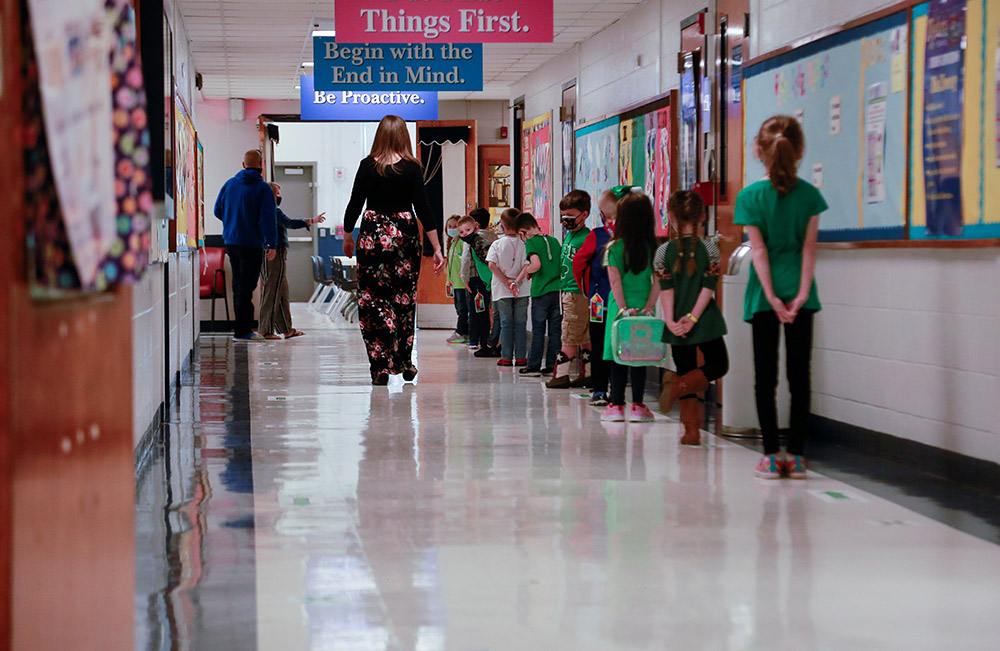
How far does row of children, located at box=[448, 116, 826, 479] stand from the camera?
4.57m

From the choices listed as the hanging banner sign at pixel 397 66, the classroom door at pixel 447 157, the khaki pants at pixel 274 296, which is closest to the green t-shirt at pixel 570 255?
the hanging banner sign at pixel 397 66

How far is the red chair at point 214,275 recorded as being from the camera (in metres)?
12.7

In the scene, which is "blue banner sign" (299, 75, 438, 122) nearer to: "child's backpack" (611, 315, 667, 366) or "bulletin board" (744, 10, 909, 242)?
"bulletin board" (744, 10, 909, 242)

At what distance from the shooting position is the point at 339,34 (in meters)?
7.20

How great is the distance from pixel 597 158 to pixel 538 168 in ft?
8.26

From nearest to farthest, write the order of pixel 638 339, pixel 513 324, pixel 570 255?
1. pixel 638 339
2. pixel 570 255
3. pixel 513 324

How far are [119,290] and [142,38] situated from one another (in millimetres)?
3473

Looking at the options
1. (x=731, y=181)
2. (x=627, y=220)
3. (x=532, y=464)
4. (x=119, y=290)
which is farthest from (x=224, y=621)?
(x=731, y=181)

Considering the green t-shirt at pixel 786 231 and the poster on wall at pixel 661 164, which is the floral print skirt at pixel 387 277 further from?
the green t-shirt at pixel 786 231

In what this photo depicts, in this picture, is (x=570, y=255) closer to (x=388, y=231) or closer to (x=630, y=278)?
(x=388, y=231)

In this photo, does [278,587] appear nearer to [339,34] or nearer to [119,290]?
[119,290]

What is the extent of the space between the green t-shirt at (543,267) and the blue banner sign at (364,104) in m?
2.78

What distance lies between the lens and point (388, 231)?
24.7 feet

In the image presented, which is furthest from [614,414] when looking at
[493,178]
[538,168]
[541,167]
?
[493,178]
